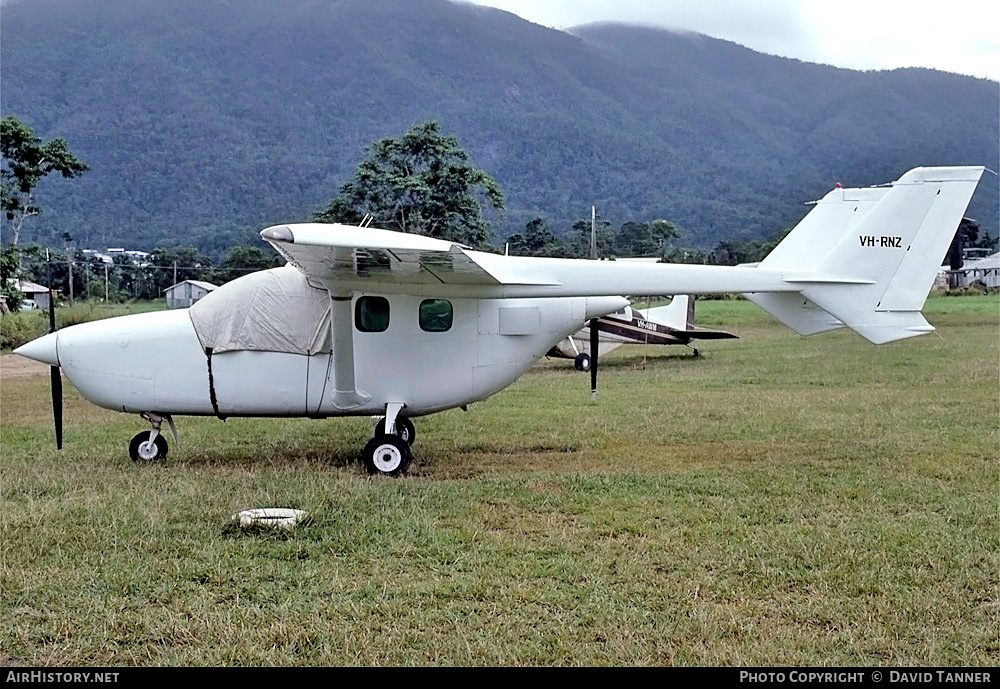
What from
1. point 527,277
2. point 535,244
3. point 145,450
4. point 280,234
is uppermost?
point 535,244

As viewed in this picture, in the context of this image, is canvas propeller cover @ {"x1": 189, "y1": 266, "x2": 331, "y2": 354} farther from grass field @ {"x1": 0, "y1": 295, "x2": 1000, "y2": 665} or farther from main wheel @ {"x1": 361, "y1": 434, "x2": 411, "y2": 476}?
grass field @ {"x1": 0, "y1": 295, "x2": 1000, "y2": 665}

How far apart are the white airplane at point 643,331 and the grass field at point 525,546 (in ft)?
29.8

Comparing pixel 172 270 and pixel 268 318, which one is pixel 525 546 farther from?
pixel 172 270

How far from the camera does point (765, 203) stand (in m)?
127

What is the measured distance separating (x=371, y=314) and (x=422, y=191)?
2308 centimetres

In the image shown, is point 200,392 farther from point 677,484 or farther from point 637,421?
point 637,421

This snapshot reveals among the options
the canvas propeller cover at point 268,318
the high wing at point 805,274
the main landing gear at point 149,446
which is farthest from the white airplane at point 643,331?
the main landing gear at point 149,446

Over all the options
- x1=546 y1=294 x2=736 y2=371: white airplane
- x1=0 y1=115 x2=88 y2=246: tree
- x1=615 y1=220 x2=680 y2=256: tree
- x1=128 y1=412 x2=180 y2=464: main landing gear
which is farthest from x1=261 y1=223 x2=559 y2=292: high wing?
x1=615 y1=220 x2=680 y2=256: tree

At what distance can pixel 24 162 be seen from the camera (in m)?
23.1

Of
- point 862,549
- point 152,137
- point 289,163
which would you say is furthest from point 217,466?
point 152,137

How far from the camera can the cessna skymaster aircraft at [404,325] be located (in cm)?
841

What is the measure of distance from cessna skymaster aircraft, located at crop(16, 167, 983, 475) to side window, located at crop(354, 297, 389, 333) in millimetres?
12

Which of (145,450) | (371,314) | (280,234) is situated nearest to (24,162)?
(145,450)
